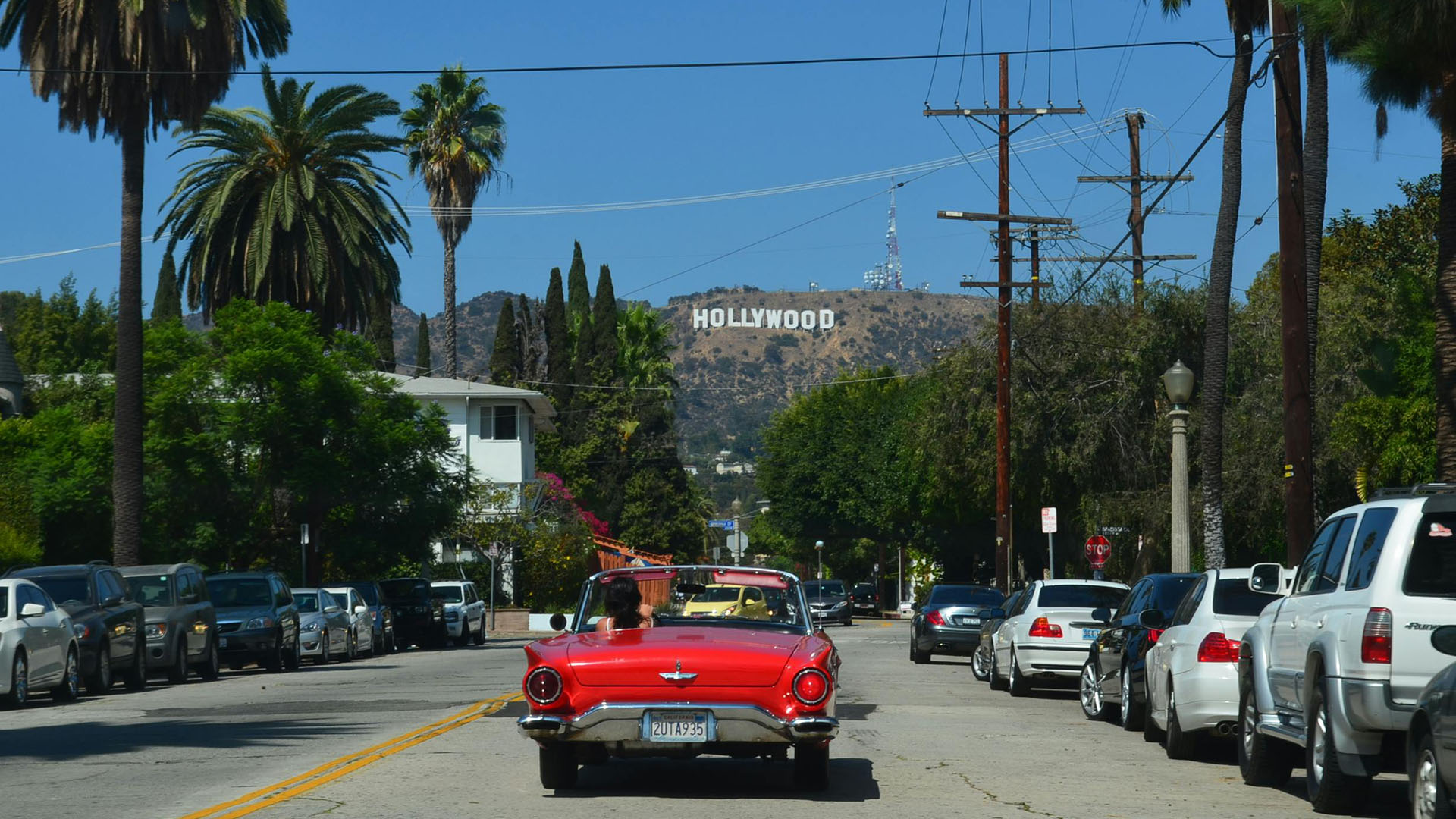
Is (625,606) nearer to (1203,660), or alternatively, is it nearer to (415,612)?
(1203,660)

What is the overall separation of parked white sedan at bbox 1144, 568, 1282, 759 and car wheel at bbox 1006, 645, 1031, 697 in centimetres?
737

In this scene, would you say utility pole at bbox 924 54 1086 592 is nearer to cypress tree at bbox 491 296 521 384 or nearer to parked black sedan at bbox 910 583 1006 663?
parked black sedan at bbox 910 583 1006 663

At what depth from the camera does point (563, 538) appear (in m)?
58.8

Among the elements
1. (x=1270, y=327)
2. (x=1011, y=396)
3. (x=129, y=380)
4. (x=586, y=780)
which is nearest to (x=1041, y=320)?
(x=1011, y=396)

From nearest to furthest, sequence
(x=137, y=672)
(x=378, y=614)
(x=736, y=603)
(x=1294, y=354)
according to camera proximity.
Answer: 1. (x=736, y=603)
2. (x=1294, y=354)
3. (x=137, y=672)
4. (x=378, y=614)

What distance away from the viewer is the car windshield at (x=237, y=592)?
3036 cm

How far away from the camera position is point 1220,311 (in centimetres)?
2747

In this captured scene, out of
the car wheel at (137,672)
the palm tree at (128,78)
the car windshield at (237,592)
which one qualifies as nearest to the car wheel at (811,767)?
the car wheel at (137,672)

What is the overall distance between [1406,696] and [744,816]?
372cm

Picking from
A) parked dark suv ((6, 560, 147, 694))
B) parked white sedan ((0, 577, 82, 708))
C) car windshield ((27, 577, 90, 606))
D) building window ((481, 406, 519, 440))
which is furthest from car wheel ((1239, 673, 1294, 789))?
building window ((481, 406, 519, 440))

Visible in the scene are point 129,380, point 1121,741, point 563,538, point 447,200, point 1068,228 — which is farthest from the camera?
point 447,200

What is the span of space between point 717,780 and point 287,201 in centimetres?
3252

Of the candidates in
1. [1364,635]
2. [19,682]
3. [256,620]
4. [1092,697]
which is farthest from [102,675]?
[1364,635]

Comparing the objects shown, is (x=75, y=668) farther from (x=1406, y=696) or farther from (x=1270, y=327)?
(x=1270, y=327)
